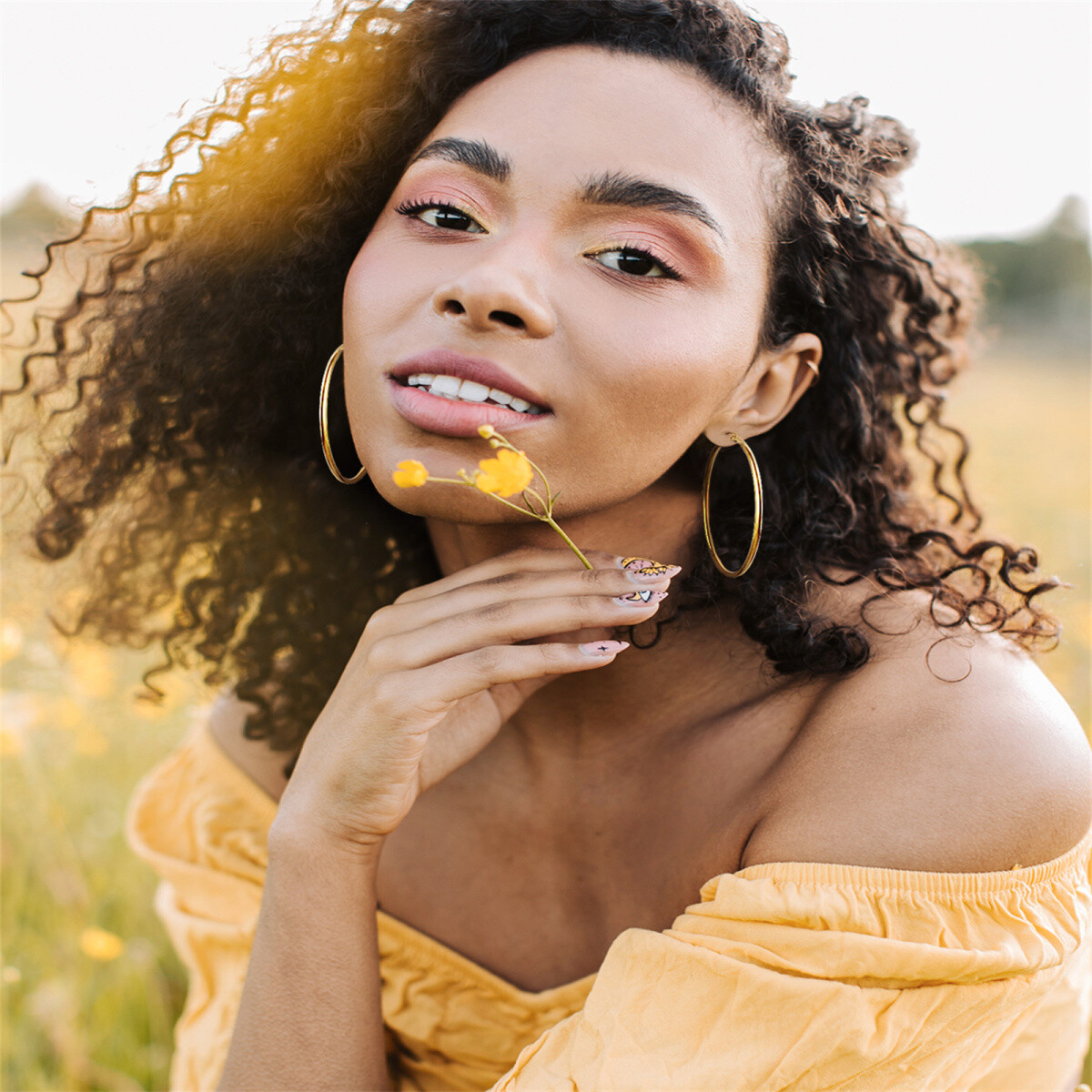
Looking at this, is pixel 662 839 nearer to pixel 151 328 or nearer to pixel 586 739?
pixel 586 739

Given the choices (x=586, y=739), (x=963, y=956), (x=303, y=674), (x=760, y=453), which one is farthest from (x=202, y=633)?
(x=963, y=956)

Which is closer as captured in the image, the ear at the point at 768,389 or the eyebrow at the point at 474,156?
the eyebrow at the point at 474,156

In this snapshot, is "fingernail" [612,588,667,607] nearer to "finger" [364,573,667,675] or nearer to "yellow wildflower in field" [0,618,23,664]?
"finger" [364,573,667,675]

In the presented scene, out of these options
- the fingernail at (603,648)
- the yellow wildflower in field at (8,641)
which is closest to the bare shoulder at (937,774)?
the fingernail at (603,648)

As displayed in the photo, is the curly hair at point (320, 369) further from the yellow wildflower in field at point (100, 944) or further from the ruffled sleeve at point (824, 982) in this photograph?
the yellow wildflower in field at point (100, 944)

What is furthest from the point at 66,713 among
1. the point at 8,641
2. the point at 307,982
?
the point at 307,982

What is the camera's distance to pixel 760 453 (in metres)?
2.13

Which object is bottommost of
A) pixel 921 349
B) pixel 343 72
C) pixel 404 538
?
pixel 404 538

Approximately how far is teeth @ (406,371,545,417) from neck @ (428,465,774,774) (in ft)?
1.31

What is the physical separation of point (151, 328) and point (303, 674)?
0.97 meters

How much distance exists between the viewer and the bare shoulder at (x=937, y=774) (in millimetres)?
1449

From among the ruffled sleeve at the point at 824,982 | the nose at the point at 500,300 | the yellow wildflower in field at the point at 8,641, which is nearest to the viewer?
the ruffled sleeve at the point at 824,982

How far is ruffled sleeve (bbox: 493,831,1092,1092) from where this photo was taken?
1.40m

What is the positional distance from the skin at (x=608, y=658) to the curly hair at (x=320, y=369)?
11 cm
